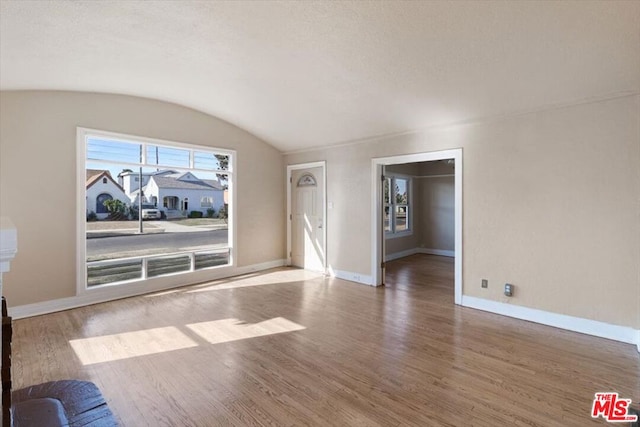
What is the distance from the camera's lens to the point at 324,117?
488cm

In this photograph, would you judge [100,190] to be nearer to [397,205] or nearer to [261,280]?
[261,280]

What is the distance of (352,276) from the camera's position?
5.59 m

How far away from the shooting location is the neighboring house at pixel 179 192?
497 cm

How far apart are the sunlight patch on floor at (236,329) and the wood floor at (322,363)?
0.9 inches

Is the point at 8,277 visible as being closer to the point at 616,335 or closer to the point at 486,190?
the point at 486,190

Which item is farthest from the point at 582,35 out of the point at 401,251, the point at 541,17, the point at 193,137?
the point at 401,251

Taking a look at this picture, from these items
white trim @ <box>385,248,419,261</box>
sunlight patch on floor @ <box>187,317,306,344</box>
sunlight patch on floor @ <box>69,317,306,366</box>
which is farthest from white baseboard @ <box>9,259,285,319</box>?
white trim @ <box>385,248,419,261</box>

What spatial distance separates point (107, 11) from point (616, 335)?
565 cm

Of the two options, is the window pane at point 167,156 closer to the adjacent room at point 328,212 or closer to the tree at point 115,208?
the adjacent room at point 328,212

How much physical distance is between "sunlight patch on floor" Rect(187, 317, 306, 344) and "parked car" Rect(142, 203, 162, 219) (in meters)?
2.30

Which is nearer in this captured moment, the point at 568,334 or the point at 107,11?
the point at 107,11

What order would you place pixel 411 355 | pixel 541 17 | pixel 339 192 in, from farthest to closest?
1. pixel 339 192
2. pixel 411 355
3. pixel 541 17

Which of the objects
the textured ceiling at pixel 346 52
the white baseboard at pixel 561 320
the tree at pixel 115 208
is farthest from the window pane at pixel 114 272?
the white baseboard at pixel 561 320

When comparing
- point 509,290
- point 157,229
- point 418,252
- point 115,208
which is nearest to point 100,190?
point 115,208
